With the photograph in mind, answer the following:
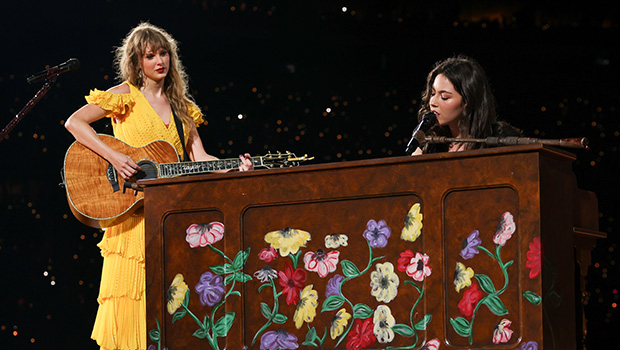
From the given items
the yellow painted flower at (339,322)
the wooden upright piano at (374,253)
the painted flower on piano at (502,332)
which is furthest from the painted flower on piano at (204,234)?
the painted flower on piano at (502,332)

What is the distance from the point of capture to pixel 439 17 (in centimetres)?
468

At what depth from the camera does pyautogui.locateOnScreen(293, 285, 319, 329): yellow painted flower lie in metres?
2.36

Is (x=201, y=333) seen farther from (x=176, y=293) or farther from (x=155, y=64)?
(x=155, y=64)

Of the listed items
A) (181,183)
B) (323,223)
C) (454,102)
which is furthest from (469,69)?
(181,183)

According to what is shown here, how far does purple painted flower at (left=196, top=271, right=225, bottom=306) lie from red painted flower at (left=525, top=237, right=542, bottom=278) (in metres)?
0.91

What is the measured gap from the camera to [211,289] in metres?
2.50

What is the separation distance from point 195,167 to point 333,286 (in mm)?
1040

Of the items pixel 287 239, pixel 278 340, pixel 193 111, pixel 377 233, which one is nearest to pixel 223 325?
pixel 278 340

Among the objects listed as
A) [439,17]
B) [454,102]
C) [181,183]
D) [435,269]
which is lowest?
[435,269]

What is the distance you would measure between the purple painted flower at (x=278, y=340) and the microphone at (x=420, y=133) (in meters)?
0.66

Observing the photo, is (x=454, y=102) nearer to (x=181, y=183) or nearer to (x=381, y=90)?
(x=181, y=183)

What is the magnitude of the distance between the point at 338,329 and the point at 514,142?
704 mm

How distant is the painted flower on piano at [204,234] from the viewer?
2.52 metres

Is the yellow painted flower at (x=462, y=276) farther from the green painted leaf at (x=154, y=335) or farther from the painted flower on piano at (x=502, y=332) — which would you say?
the green painted leaf at (x=154, y=335)
